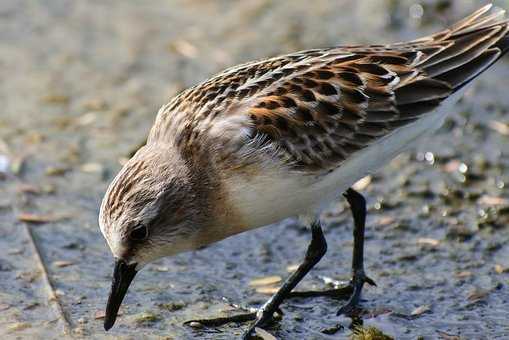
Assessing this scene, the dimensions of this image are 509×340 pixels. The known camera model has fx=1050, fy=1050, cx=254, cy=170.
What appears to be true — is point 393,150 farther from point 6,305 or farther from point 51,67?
point 51,67

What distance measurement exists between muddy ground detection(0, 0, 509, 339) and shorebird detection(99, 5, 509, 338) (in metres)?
0.55

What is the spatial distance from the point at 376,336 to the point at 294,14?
6441 millimetres

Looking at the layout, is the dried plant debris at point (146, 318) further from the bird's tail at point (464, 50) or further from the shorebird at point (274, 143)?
the bird's tail at point (464, 50)

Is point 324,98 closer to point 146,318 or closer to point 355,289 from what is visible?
point 355,289

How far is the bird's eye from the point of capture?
7.47 metres

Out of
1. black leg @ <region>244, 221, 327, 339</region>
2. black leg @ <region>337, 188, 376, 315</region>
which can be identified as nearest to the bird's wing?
black leg @ <region>244, 221, 327, 339</region>

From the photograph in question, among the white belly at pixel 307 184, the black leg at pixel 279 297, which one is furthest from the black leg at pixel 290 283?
the white belly at pixel 307 184

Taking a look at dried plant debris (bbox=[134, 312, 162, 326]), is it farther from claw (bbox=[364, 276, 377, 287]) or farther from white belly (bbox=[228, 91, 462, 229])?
claw (bbox=[364, 276, 377, 287])

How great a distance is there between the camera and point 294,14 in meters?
13.5

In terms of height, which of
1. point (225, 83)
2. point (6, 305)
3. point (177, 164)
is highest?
point (225, 83)

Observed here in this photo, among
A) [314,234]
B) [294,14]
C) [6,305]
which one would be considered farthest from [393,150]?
[294,14]

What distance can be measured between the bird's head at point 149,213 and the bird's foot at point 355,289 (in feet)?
4.67

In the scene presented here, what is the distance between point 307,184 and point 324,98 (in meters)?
0.68

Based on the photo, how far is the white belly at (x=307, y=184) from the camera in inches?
299
